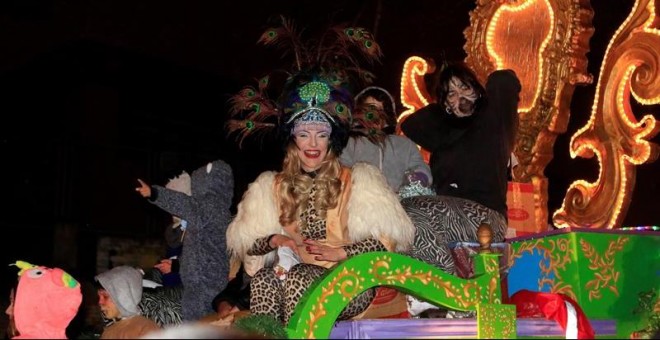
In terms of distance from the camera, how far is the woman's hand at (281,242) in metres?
3.88

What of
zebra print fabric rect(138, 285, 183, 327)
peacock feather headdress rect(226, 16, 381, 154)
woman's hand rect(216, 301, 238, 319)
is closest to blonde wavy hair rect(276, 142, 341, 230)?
peacock feather headdress rect(226, 16, 381, 154)

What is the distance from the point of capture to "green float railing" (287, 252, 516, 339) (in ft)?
10.4

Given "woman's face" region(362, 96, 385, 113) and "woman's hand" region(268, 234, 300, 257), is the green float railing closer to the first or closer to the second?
"woman's hand" region(268, 234, 300, 257)

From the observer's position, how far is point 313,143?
403 cm

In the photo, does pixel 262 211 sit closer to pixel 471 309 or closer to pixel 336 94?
pixel 336 94

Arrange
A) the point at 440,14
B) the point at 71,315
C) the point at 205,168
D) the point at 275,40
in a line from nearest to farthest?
the point at 71,315 < the point at 275,40 < the point at 205,168 < the point at 440,14

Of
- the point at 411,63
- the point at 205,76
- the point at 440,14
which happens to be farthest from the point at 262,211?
the point at 205,76

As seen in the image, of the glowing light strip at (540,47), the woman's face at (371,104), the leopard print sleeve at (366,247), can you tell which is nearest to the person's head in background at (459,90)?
the woman's face at (371,104)

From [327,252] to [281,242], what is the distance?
0.79 ft

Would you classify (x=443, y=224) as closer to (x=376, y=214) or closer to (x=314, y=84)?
(x=376, y=214)

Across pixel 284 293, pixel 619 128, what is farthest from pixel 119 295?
pixel 619 128

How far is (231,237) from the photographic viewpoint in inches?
160

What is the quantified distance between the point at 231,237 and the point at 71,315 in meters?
1.02

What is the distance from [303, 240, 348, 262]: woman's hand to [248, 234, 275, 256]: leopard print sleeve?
23 centimetres
